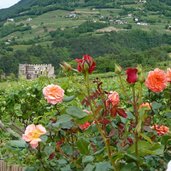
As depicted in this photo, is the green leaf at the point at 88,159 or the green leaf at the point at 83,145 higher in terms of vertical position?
the green leaf at the point at 83,145

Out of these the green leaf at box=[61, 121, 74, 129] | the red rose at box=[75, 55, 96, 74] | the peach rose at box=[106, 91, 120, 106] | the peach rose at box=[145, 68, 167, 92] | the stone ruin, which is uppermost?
the red rose at box=[75, 55, 96, 74]

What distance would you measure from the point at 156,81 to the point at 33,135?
57cm

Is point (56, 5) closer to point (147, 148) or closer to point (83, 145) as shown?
point (83, 145)

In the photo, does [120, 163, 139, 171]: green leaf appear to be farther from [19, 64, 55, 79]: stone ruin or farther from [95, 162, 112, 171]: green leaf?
[19, 64, 55, 79]: stone ruin

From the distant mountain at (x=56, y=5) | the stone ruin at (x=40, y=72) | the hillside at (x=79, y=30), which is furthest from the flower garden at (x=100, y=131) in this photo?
the distant mountain at (x=56, y=5)

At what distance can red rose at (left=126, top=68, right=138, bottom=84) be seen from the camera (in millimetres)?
2166

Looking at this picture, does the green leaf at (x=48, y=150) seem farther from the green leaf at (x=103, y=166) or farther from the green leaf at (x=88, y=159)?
the green leaf at (x=103, y=166)

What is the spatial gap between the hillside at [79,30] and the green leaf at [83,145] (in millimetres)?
37331

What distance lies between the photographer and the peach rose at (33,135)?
7.35 feet

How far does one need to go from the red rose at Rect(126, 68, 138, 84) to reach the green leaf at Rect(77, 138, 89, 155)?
0.32 m

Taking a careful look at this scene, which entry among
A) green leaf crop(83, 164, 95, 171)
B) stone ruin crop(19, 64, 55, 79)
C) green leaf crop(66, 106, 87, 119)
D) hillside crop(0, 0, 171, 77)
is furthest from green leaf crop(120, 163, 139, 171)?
hillside crop(0, 0, 171, 77)

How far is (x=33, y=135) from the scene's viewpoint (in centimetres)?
226

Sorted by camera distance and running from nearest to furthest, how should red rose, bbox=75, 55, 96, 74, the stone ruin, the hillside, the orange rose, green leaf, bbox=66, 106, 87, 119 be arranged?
red rose, bbox=75, 55, 96, 74
green leaf, bbox=66, 106, 87, 119
the orange rose
the stone ruin
the hillside

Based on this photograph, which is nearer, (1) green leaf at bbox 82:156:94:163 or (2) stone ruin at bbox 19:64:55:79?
(1) green leaf at bbox 82:156:94:163
